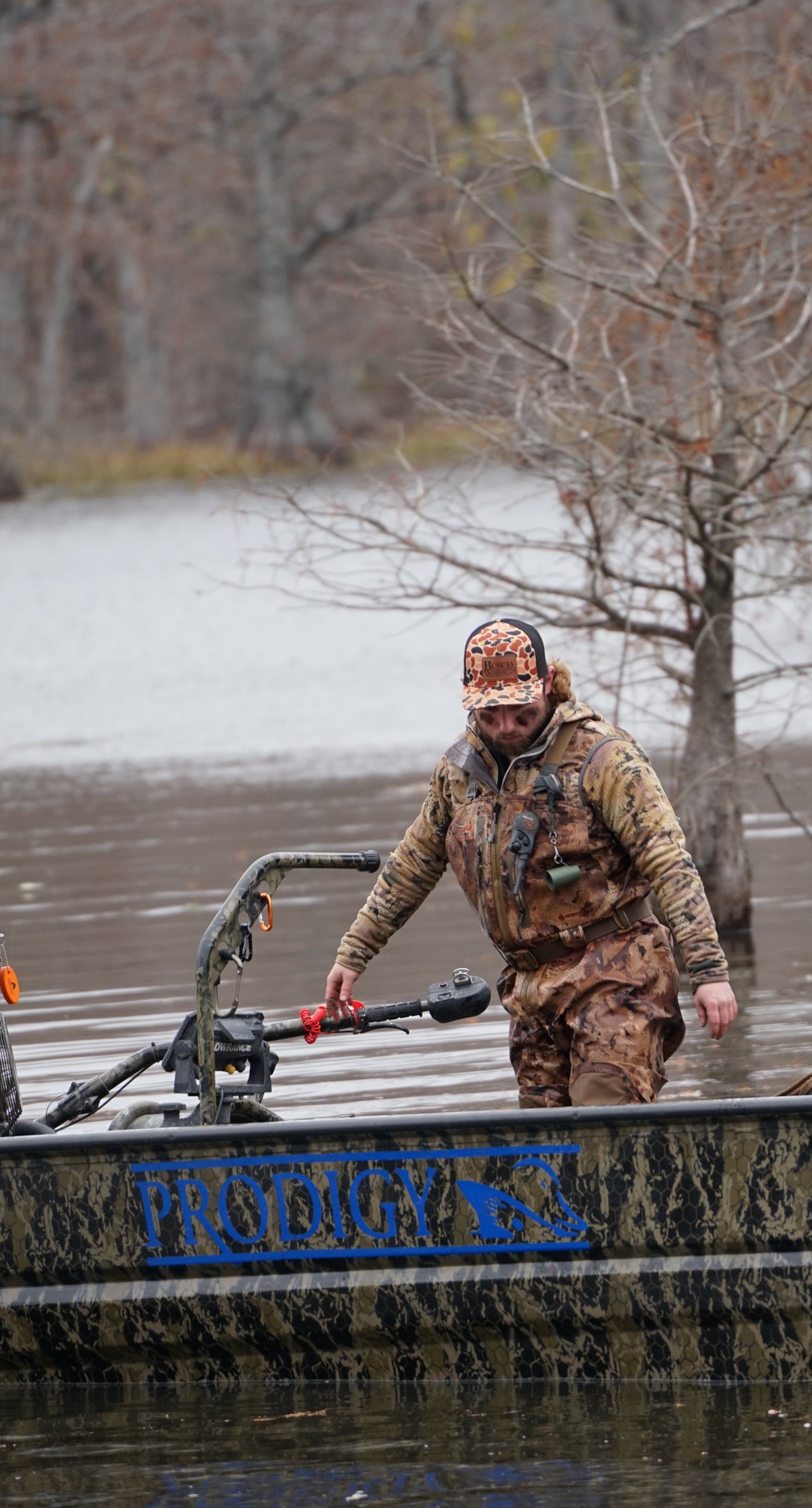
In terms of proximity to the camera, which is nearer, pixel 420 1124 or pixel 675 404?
pixel 420 1124

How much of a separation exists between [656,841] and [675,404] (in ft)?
17.6

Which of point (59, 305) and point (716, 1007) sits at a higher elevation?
point (59, 305)

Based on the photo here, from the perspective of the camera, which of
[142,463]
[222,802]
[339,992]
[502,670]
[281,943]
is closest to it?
[502,670]

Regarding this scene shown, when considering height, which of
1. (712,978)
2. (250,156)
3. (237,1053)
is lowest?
(237,1053)

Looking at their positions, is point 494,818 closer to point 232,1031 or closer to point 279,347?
point 232,1031

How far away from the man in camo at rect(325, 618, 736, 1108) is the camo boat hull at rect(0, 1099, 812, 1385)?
38cm

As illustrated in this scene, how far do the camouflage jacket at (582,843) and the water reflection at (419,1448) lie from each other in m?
1.04

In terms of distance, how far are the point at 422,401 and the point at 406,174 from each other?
31984 millimetres

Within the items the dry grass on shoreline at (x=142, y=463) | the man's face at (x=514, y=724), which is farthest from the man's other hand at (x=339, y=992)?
the dry grass on shoreline at (x=142, y=463)

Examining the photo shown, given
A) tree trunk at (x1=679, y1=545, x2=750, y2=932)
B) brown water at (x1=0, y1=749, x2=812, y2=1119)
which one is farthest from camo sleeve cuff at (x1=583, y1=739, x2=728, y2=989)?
tree trunk at (x1=679, y1=545, x2=750, y2=932)

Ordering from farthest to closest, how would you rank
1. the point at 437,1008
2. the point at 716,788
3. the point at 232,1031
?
the point at 716,788
the point at 232,1031
the point at 437,1008

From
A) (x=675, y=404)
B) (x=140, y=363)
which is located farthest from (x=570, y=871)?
(x=140, y=363)

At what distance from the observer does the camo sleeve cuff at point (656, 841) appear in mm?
5148

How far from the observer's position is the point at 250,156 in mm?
40656
